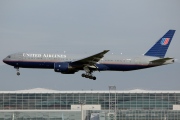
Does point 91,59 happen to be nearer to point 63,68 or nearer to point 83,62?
point 83,62

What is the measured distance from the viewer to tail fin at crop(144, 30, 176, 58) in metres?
170

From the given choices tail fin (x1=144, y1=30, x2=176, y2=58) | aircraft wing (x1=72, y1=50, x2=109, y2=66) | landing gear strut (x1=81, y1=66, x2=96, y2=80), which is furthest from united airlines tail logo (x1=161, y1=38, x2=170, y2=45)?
landing gear strut (x1=81, y1=66, x2=96, y2=80)

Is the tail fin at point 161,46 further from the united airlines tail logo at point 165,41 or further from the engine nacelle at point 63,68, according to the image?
the engine nacelle at point 63,68

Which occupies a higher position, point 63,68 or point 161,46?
point 161,46

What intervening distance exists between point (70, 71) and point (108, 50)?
9.03 metres

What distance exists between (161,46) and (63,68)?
74.3ft

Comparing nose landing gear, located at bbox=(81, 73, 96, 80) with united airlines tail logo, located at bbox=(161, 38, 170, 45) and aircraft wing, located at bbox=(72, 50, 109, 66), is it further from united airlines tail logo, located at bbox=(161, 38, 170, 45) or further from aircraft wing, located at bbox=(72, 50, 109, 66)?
united airlines tail logo, located at bbox=(161, 38, 170, 45)

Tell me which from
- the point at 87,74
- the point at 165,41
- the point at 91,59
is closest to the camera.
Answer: the point at 91,59

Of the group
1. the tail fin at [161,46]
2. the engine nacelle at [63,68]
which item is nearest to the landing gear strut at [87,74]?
the engine nacelle at [63,68]

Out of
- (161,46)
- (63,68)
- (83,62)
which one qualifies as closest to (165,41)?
(161,46)

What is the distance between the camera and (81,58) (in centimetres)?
16250

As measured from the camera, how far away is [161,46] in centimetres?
17300

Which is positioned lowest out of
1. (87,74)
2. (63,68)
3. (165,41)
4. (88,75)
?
(88,75)

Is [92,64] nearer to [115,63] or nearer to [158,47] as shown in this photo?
[115,63]
